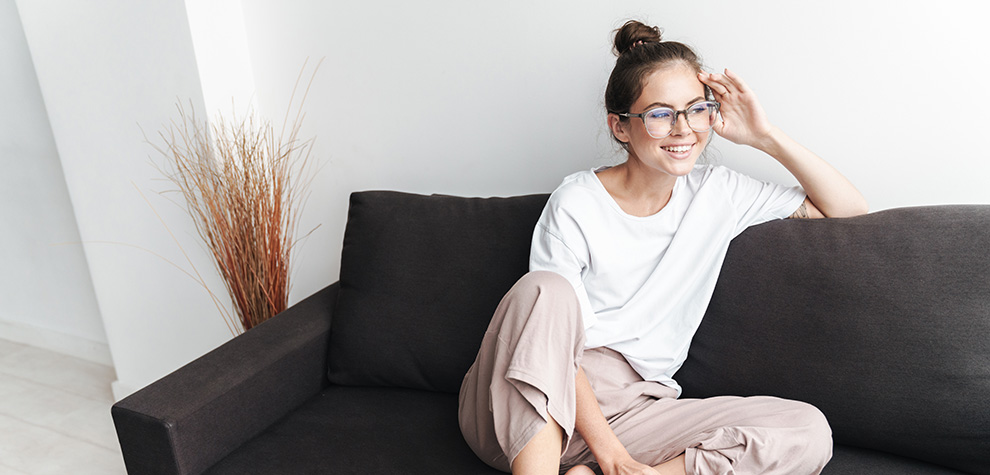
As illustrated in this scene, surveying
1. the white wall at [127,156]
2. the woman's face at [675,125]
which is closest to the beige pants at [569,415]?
the woman's face at [675,125]

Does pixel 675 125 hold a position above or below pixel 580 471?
above

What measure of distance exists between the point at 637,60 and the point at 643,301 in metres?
0.53

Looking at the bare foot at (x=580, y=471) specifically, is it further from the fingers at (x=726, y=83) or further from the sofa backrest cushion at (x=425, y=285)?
the fingers at (x=726, y=83)

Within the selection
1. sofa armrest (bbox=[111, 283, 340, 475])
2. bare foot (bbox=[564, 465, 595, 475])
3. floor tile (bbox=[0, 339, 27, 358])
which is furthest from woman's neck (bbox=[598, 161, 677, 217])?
floor tile (bbox=[0, 339, 27, 358])

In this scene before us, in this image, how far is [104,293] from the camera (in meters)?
2.70

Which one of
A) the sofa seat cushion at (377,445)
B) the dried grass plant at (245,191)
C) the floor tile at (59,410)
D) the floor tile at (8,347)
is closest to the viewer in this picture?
the sofa seat cushion at (377,445)

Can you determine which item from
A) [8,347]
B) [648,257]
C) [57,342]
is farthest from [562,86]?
[8,347]

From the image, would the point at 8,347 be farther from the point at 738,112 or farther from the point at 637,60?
the point at 738,112

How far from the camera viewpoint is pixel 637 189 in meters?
1.58

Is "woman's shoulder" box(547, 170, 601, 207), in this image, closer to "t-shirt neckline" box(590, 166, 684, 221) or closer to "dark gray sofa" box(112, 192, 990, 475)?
"t-shirt neckline" box(590, 166, 684, 221)

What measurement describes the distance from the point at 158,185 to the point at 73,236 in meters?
1.00

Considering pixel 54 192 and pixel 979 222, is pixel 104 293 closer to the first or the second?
pixel 54 192

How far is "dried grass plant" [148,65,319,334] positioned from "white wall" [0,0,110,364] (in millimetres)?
Result: 983

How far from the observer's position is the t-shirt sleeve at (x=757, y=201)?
5.22 ft
